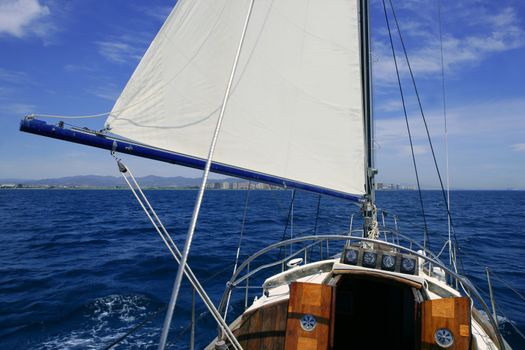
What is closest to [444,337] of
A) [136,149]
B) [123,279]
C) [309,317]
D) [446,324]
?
[446,324]

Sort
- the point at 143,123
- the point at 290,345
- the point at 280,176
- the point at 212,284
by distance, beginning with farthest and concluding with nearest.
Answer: the point at 212,284 < the point at 280,176 < the point at 143,123 < the point at 290,345

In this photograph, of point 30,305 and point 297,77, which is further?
point 30,305

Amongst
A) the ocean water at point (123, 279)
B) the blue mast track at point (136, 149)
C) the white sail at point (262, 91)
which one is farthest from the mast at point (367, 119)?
the ocean water at point (123, 279)

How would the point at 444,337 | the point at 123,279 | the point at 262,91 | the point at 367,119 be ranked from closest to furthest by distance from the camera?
1. the point at 444,337
2. the point at 262,91
3. the point at 367,119
4. the point at 123,279

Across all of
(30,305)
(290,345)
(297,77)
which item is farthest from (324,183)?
(30,305)

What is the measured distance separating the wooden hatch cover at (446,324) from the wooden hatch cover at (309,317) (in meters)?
1.08

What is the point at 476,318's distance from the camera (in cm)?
484

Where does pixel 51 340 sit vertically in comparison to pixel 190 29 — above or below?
below

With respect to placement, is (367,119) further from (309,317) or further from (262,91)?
(309,317)

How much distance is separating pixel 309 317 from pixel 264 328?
0.70 metres

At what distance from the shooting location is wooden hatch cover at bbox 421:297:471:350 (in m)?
3.57

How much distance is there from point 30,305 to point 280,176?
921cm

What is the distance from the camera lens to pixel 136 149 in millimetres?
4562

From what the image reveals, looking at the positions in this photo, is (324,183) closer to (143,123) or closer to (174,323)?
(143,123)
